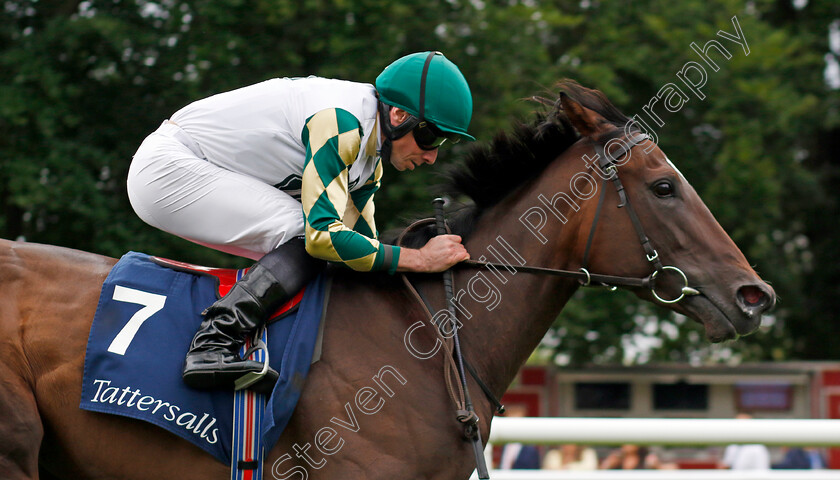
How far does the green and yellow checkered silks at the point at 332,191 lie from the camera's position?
2875 mm

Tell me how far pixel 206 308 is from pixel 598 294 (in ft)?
32.9

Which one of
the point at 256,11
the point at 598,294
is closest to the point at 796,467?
the point at 598,294

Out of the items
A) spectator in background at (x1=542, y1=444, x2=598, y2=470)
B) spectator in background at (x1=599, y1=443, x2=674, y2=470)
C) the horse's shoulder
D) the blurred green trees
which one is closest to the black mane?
the horse's shoulder

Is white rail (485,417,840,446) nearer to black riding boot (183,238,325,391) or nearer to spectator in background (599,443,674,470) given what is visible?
black riding boot (183,238,325,391)

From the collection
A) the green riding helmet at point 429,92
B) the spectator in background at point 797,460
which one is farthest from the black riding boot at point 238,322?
the spectator in background at point 797,460

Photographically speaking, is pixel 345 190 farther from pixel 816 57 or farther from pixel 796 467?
pixel 816 57

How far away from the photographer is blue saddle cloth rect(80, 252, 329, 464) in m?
2.77

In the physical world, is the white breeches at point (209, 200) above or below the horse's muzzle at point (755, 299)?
below

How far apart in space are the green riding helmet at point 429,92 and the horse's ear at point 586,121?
1.46ft

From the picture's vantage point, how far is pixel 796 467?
28.8ft

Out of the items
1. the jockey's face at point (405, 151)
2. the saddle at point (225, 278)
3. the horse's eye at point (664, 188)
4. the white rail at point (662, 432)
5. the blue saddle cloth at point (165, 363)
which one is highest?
the horse's eye at point (664, 188)

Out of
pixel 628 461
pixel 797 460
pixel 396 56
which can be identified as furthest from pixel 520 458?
pixel 396 56

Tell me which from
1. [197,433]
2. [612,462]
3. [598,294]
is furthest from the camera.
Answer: [598,294]

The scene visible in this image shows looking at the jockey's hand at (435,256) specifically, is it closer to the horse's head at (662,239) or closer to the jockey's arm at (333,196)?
the jockey's arm at (333,196)
